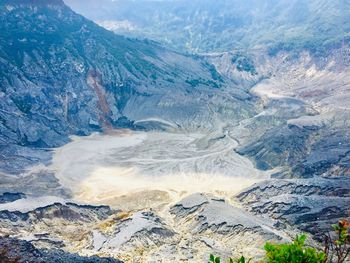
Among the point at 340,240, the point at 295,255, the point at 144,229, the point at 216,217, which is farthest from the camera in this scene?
the point at 216,217

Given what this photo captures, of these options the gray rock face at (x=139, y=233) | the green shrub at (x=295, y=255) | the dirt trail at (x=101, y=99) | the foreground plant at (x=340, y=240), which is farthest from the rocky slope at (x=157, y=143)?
the foreground plant at (x=340, y=240)

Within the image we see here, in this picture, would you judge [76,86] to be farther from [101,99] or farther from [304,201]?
[304,201]

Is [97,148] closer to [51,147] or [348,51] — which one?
[51,147]

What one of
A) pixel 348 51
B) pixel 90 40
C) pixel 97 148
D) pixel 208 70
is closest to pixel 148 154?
pixel 97 148

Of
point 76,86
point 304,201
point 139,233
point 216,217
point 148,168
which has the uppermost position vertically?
point 76,86

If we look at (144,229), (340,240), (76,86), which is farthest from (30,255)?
(76,86)

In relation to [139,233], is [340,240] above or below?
above

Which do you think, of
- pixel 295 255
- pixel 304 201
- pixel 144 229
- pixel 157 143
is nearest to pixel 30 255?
pixel 295 255

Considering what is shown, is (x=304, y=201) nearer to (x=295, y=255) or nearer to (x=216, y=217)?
(x=216, y=217)

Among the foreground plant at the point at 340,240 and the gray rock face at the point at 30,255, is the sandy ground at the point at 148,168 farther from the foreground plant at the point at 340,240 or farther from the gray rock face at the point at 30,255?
the foreground plant at the point at 340,240

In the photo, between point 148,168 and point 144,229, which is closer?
point 144,229

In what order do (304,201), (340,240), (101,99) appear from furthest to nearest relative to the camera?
1. (101,99)
2. (304,201)
3. (340,240)
